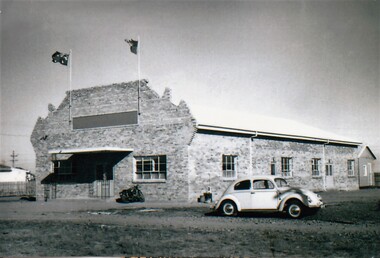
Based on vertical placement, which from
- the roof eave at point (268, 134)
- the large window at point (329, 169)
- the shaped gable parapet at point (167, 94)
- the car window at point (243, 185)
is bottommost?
the car window at point (243, 185)

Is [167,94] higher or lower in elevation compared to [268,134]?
higher

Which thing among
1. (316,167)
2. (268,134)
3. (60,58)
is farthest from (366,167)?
(60,58)

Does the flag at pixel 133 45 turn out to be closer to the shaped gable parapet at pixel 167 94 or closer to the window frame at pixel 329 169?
the shaped gable parapet at pixel 167 94

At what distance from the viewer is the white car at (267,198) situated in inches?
587

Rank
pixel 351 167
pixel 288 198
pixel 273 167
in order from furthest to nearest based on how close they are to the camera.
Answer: pixel 351 167 → pixel 273 167 → pixel 288 198

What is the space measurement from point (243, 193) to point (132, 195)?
9544mm

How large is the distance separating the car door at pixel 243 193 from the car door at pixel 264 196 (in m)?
0.15

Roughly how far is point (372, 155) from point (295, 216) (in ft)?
105

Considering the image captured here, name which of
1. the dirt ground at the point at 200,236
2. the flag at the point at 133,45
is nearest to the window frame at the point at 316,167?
the flag at the point at 133,45

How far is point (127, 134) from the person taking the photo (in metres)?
25.5

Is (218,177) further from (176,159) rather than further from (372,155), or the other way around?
(372,155)

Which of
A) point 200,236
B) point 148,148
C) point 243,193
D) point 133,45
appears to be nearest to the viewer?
point 200,236

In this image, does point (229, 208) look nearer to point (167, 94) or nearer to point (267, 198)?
point (267, 198)

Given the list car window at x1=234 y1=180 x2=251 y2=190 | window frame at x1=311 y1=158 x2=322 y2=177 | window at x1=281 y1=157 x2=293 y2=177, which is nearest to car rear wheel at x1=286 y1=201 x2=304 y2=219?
car window at x1=234 y1=180 x2=251 y2=190
